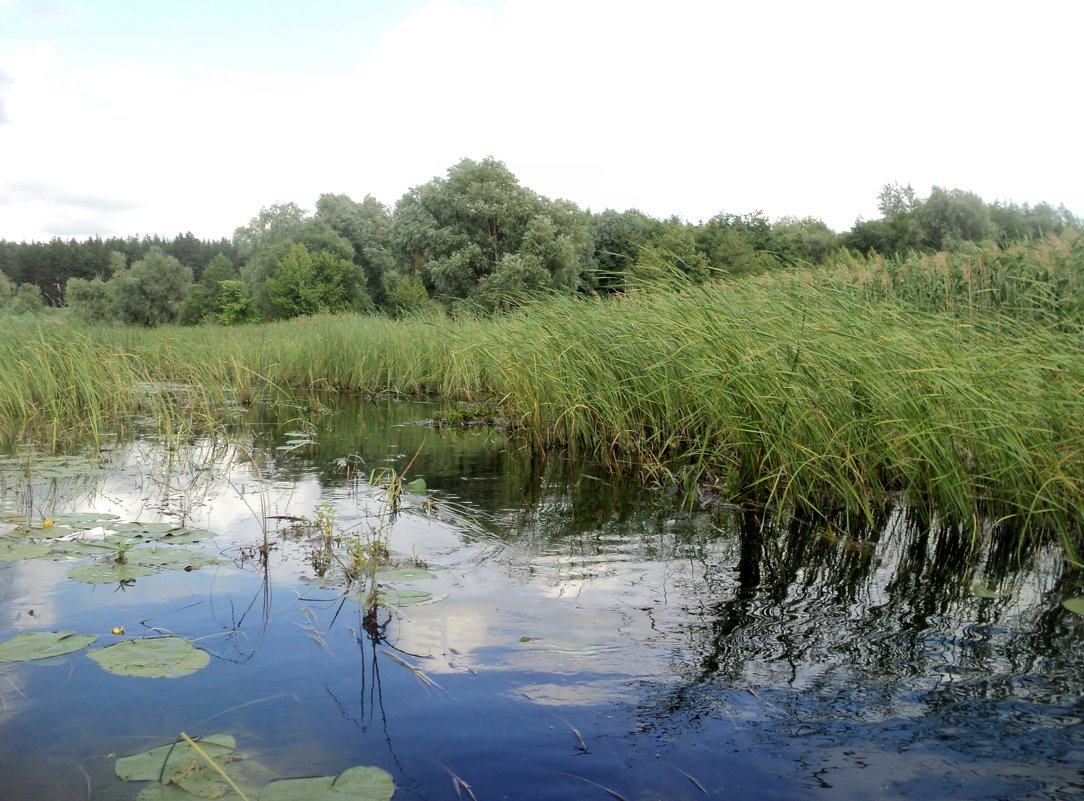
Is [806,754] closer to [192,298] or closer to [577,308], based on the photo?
[577,308]

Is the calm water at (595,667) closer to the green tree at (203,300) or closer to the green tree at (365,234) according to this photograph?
the green tree at (365,234)

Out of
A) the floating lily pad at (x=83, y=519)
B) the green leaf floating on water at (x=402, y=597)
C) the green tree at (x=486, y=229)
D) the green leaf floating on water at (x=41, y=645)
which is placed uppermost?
the green tree at (x=486, y=229)

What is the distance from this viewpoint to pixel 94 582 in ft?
12.4

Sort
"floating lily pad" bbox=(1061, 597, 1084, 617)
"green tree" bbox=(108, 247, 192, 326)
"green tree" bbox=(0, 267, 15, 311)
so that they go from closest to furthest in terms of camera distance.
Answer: "floating lily pad" bbox=(1061, 597, 1084, 617) < "green tree" bbox=(0, 267, 15, 311) < "green tree" bbox=(108, 247, 192, 326)

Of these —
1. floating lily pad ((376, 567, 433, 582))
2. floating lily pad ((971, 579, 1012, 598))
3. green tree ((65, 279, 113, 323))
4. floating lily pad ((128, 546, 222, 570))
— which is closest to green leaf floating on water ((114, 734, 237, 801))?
floating lily pad ((376, 567, 433, 582))

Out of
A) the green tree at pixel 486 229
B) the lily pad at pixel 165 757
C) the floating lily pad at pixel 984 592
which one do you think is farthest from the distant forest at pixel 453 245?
the lily pad at pixel 165 757

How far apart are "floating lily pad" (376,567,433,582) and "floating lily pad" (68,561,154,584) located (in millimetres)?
1172

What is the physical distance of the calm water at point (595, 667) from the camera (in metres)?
2.35

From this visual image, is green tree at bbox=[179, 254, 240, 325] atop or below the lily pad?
atop

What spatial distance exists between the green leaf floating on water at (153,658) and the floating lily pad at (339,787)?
87cm

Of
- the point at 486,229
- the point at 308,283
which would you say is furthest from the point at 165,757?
the point at 308,283

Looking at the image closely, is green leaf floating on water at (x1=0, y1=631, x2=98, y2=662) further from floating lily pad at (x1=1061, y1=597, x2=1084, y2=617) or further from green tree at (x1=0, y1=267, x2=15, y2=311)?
green tree at (x1=0, y1=267, x2=15, y2=311)

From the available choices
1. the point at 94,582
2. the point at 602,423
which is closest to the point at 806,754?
the point at 94,582

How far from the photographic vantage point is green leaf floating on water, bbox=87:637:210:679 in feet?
9.28
